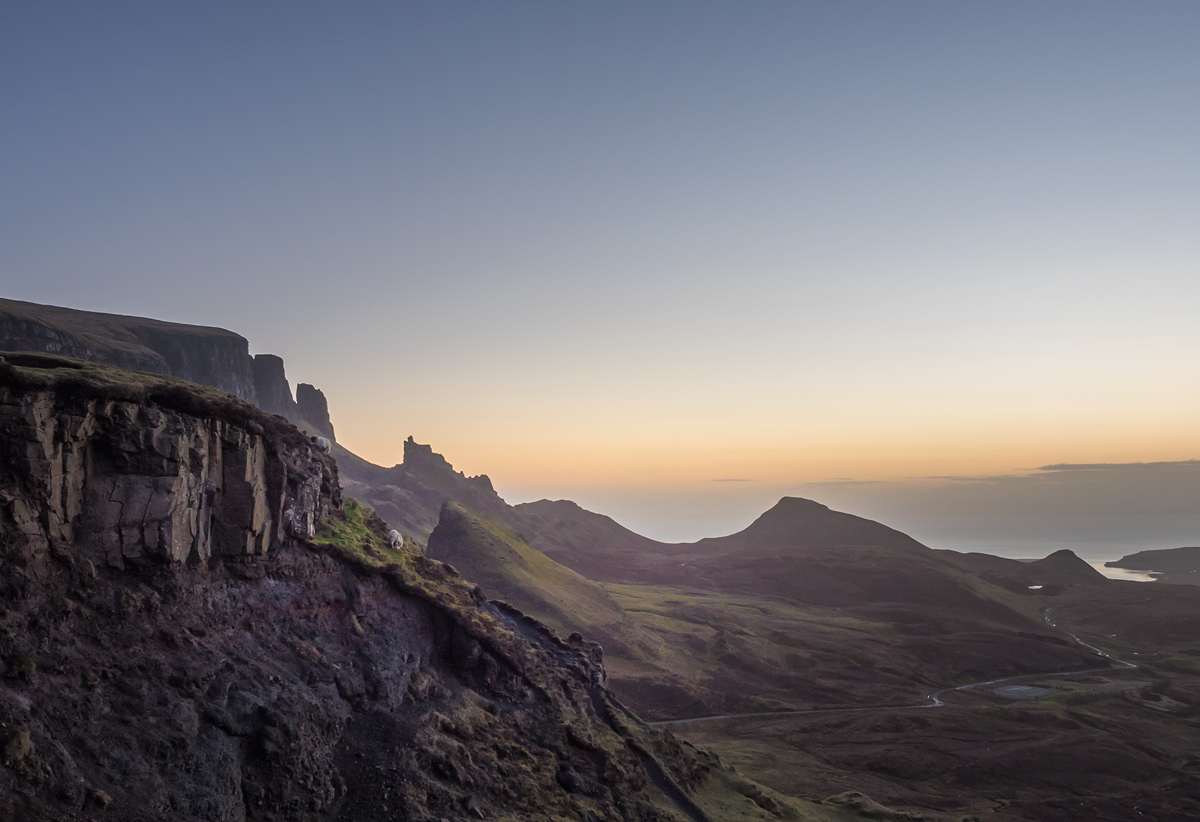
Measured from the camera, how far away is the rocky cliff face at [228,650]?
70.8 feet

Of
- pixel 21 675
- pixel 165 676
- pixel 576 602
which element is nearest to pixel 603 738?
pixel 165 676

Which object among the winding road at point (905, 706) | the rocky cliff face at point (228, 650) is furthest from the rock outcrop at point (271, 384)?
the rocky cliff face at point (228, 650)

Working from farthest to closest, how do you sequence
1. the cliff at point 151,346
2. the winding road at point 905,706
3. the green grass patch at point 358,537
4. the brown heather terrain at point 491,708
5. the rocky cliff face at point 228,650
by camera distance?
the winding road at point 905,706 < the cliff at point 151,346 < the green grass patch at point 358,537 < the brown heather terrain at point 491,708 < the rocky cliff face at point 228,650

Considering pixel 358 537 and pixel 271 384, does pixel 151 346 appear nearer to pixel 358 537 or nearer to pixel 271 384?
pixel 271 384

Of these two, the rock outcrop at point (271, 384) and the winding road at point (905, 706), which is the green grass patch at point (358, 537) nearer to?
the winding road at point (905, 706)

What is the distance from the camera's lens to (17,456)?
22.1m

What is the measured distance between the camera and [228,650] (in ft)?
88.0

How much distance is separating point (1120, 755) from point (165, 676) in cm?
8531

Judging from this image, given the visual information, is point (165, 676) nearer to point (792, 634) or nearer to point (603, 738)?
point (603, 738)

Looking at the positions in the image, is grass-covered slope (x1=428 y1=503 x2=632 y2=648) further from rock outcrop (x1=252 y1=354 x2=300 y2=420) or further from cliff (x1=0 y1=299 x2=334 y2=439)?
rock outcrop (x1=252 y1=354 x2=300 y2=420)

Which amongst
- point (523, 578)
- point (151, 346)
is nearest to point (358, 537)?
point (523, 578)

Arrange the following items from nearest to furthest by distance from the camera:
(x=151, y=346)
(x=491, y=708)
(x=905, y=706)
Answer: (x=491, y=708)
(x=905, y=706)
(x=151, y=346)

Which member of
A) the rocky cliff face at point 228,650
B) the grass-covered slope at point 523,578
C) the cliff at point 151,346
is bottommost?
the grass-covered slope at point 523,578

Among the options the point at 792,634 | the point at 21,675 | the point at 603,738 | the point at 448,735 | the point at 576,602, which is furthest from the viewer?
the point at 792,634
